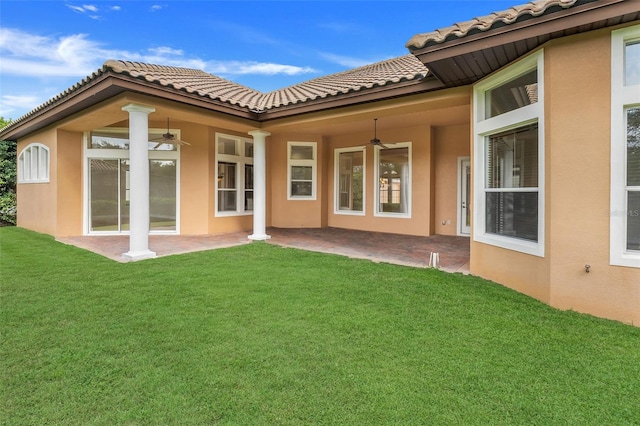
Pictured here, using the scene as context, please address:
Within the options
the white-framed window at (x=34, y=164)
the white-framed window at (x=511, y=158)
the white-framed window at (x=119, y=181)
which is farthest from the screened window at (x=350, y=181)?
the white-framed window at (x=34, y=164)

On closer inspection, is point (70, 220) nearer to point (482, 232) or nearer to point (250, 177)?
point (250, 177)

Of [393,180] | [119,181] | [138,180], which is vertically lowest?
[138,180]

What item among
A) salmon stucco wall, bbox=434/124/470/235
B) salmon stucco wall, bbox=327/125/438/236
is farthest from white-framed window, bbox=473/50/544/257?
salmon stucco wall, bbox=434/124/470/235

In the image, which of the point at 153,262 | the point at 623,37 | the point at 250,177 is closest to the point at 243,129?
the point at 250,177

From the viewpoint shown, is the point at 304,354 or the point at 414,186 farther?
the point at 414,186

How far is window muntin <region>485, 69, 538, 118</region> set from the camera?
4.66 metres

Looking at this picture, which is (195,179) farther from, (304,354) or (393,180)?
(304,354)

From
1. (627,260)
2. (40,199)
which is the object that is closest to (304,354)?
(627,260)

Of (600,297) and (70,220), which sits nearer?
(600,297)

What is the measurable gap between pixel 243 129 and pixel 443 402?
849 centimetres

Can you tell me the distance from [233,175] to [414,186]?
234 inches

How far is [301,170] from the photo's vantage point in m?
12.3

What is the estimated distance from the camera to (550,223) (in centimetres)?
429

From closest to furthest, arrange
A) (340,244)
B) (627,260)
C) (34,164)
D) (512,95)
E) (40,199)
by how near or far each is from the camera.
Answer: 1. (627,260)
2. (512,95)
3. (340,244)
4. (40,199)
5. (34,164)
